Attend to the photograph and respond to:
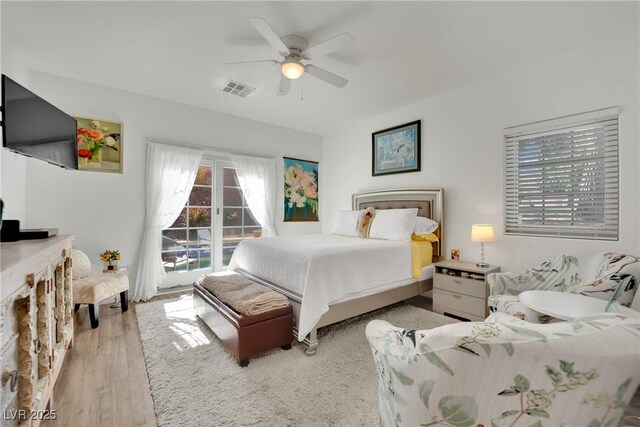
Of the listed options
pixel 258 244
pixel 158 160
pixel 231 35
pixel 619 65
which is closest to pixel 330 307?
pixel 258 244

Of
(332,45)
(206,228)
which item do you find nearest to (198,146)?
(206,228)

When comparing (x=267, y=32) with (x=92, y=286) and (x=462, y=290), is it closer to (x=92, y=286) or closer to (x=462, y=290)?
(x=92, y=286)

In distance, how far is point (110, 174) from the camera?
3484 mm

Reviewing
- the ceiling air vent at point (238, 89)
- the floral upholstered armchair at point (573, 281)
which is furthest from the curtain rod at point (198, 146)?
the floral upholstered armchair at point (573, 281)

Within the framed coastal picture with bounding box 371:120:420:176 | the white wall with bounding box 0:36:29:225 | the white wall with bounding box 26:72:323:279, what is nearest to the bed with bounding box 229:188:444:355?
the framed coastal picture with bounding box 371:120:420:176

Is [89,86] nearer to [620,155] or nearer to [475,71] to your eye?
[475,71]

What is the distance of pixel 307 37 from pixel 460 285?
2.88 m

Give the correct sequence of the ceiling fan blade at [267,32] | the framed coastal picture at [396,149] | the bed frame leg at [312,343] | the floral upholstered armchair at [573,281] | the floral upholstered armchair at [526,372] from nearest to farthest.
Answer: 1. the floral upholstered armchair at [526,372]
2. the floral upholstered armchair at [573,281]
3. the ceiling fan blade at [267,32]
4. the bed frame leg at [312,343]
5. the framed coastal picture at [396,149]

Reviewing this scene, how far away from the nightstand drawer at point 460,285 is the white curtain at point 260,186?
2.76m

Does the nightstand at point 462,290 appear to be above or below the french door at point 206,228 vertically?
below

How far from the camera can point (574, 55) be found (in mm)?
2611

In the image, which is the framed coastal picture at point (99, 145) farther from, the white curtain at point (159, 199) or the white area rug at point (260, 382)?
the white area rug at point (260, 382)

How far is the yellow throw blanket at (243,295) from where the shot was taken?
2.12 metres

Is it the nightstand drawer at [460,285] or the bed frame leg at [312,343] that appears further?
the nightstand drawer at [460,285]
